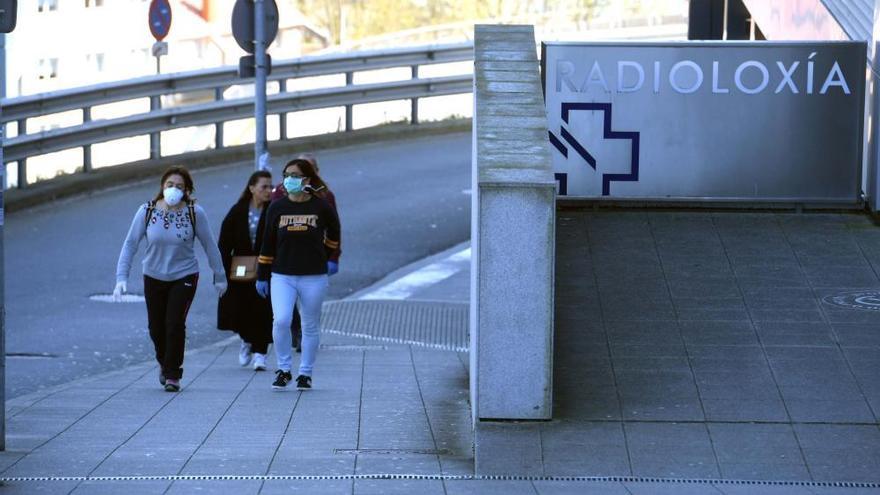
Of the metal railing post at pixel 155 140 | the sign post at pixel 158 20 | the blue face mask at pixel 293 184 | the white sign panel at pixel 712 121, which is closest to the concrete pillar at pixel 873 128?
the white sign panel at pixel 712 121

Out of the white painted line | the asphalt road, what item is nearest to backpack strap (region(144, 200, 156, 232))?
the asphalt road

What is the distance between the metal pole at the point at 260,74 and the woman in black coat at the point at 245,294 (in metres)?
3.28

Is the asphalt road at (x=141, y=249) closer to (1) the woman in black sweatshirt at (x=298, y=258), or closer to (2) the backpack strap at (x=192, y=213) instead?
(2) the backpack strap at (x=192, y=213)

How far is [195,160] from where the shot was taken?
70.6ft

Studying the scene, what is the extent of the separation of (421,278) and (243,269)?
4006mm

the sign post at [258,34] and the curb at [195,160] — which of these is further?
the curb at [195,160]

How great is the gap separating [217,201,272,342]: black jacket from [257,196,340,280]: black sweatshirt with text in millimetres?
1090

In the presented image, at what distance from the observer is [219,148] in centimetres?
2233

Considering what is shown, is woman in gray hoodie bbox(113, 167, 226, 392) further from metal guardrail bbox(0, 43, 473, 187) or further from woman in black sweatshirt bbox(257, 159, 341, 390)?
metal guardrail bbox(0, 43, 473, 187)

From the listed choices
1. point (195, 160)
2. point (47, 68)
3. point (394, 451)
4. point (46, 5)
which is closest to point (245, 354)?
point (394, 451)

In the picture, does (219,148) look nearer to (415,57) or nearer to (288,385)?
(415,57)

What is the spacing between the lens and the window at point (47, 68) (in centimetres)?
4000

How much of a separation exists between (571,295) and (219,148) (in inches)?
503

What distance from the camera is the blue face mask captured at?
424 inches
